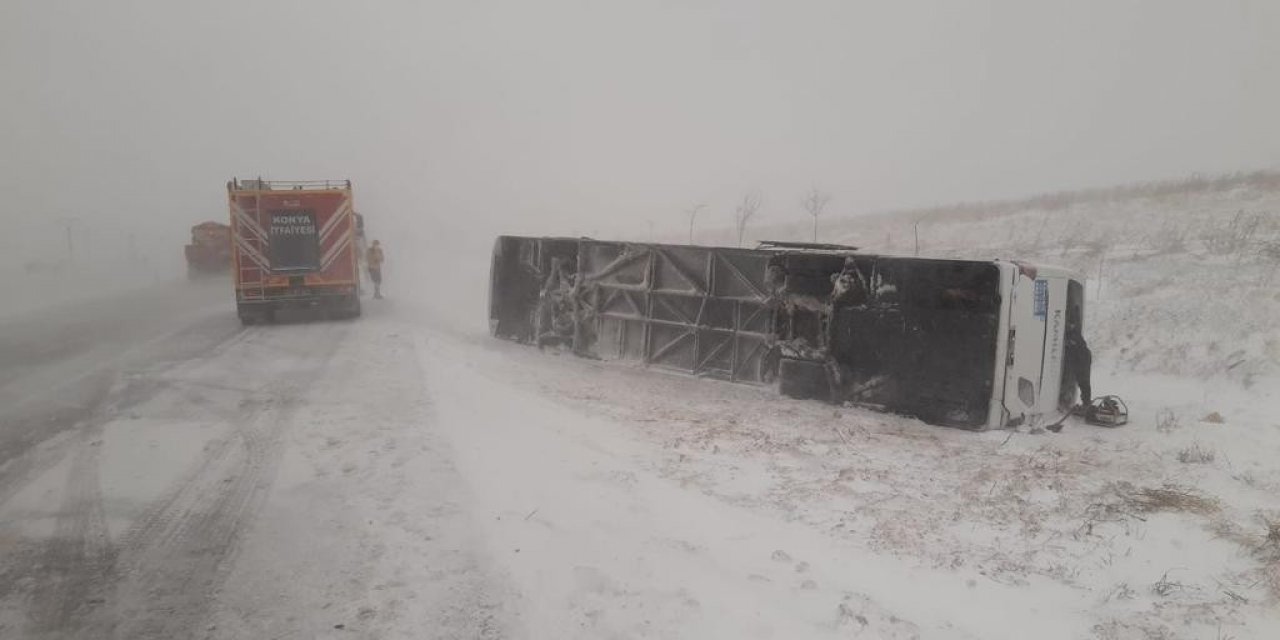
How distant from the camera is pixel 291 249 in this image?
46.7 ft

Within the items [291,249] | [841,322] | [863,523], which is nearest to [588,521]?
[863,523]

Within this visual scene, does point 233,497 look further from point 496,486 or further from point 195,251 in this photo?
point 195,251

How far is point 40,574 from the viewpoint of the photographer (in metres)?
3.86

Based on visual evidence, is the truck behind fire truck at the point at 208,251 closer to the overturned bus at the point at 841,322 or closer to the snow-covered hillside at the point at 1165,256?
the overturned bus at the point at 841,322

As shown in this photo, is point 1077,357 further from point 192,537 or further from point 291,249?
point 291,249

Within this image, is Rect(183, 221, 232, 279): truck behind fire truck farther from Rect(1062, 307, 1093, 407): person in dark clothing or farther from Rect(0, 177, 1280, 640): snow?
Rect(1062, 307, 1093, 407): person in dark clothing

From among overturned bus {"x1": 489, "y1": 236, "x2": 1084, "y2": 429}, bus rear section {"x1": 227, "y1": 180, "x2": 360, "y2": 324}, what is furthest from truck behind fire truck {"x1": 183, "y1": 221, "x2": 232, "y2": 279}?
overturned bus {"x1": 489, "y1": 236, "x2": 1084, "y2": 429}

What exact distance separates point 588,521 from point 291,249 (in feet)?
41.0

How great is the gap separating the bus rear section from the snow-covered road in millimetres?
6018

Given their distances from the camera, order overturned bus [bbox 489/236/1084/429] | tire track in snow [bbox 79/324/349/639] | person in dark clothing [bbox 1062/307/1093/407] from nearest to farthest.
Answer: tire track in snow [bbox 79/324/349/639] → overturned bus [bbox 489/236/1084/429] → person in dark clothing [bbox 1062/307/1093/407]

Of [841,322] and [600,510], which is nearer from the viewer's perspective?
[600,510]

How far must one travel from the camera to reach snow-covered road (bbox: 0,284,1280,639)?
3477 mm

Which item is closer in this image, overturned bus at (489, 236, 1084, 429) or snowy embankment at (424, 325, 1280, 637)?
snowy embankment at (424, 325, 1280, 637)

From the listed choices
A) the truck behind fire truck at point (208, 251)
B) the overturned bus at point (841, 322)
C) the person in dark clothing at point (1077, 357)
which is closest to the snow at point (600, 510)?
the overturned bus at point (841, 322)
